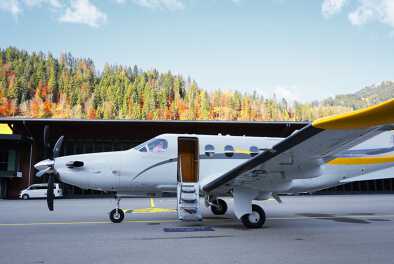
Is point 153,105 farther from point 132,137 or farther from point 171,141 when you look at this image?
point 171,141

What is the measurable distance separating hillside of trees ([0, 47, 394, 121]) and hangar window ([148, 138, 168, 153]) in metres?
44.5

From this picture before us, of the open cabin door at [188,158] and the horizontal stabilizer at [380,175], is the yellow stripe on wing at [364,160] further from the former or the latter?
the open cabin door at [188,158]

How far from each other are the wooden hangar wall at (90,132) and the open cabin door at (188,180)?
20.5 meters

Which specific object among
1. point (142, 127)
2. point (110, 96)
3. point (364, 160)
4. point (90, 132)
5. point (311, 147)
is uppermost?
point (110, 96)

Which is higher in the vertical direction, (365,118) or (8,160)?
(8,160)

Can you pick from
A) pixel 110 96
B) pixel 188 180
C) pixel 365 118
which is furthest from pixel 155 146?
pixel 110 96

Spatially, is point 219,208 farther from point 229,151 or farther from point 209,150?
A: point 209,150

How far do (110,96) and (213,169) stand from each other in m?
51.1

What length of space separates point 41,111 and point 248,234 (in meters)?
53.2

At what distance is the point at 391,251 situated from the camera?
6250 millimetres

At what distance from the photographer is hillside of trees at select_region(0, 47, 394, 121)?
54781 millimetres

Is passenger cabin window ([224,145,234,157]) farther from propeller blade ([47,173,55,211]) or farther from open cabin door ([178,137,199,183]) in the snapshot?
propeller blade ([47,173,55,211])

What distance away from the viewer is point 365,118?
4711mm

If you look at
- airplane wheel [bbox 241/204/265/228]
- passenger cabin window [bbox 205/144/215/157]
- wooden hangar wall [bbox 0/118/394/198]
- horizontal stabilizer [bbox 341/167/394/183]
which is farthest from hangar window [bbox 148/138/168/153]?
wooden hangar wall [bbox 0/118/394/198]
